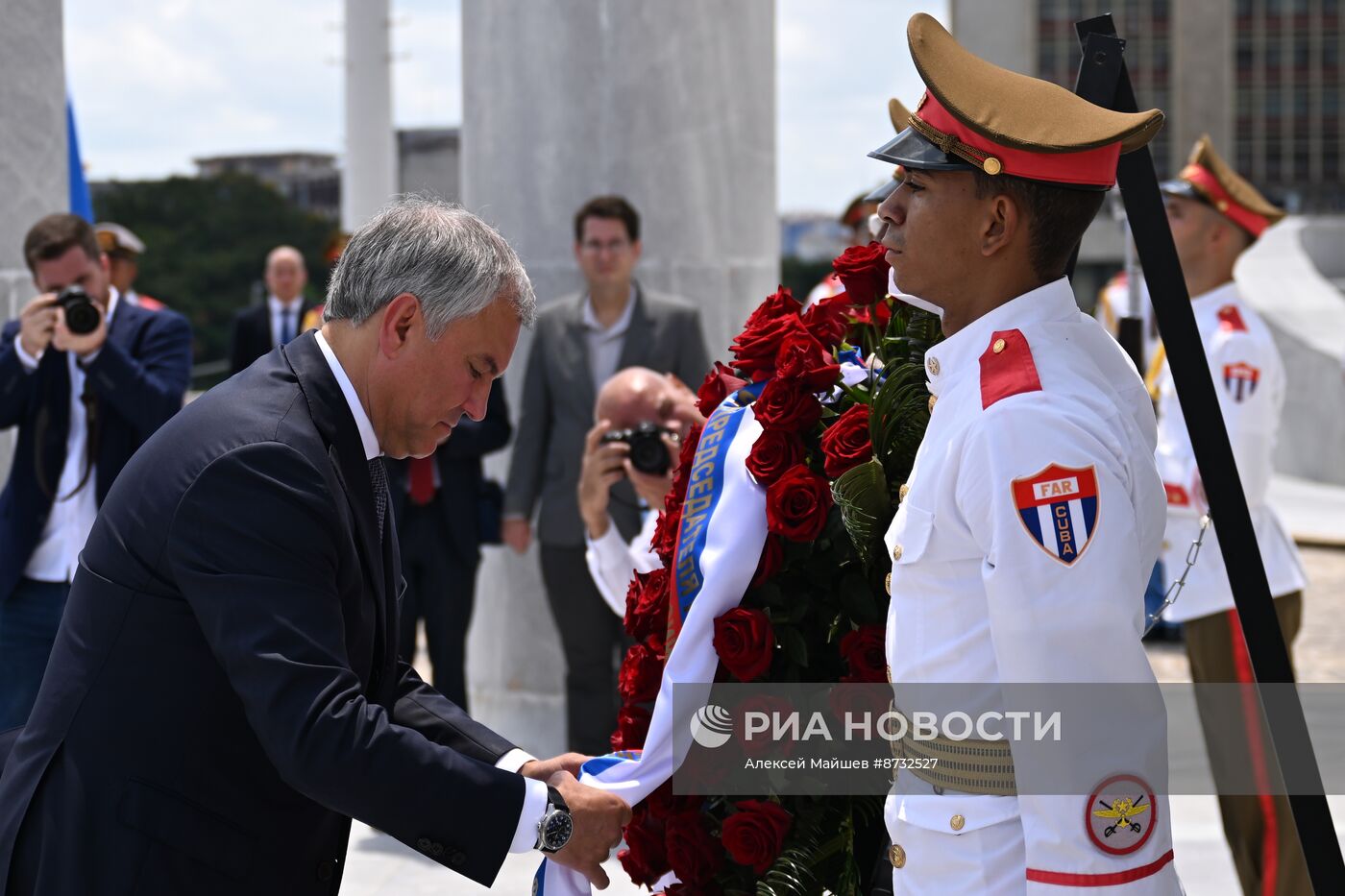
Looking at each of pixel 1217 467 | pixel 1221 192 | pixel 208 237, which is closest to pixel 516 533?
pixel 1221 192

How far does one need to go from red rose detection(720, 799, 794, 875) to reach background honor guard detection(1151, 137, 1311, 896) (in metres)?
2.20

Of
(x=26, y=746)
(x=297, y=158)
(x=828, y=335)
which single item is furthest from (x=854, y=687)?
(x=297, y=158)

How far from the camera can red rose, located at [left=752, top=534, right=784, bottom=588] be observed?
2758 mm

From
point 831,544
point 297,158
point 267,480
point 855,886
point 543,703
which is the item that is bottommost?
point 543,703

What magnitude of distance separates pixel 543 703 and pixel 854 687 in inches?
150

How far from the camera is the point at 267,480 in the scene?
222 cm

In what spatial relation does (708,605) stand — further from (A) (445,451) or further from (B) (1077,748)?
(A) (445,451)

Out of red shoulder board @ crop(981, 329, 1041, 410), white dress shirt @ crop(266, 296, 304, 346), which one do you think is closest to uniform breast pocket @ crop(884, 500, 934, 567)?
red shoulder board @ crop(981, 329, 1041, 410)

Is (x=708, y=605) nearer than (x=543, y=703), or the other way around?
(x=708, y=605)

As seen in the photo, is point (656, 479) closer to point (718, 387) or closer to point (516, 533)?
point (718, 387)


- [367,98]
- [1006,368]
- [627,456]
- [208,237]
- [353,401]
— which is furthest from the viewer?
[208,237]

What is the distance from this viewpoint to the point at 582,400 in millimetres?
5812

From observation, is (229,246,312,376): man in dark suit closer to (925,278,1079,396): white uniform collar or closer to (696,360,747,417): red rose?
(696,360,747,417): red rose

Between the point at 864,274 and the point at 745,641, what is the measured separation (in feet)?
2.31
